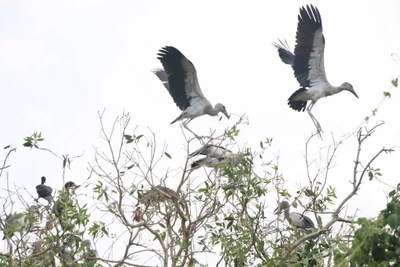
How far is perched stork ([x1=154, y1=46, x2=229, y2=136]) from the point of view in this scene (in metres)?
Answer: 10.5

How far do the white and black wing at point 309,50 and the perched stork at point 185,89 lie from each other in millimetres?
1150

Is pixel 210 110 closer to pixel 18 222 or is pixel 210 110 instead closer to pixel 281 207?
pixel 281 207

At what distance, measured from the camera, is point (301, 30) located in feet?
37.4

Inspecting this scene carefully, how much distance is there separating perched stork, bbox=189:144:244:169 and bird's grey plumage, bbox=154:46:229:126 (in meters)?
2.29

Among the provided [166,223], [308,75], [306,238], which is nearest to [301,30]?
[308,75]

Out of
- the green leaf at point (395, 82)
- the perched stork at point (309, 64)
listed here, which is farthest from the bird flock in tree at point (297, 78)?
the green leaf at point (395, 82)

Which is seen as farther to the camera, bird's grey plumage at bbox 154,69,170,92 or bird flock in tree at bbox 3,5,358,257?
bird's grey plumage at bbox 154,69,170,92

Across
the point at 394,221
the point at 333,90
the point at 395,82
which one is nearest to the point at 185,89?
the point at 333,90

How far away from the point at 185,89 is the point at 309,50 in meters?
1.73

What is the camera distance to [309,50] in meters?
11.5

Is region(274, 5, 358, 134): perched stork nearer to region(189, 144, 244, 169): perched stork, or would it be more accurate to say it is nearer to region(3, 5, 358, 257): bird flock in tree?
region(3, 5, 358, 257): bird flock in tree

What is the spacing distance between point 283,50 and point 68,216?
767cm

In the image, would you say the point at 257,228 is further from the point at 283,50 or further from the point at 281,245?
the point at 283,50

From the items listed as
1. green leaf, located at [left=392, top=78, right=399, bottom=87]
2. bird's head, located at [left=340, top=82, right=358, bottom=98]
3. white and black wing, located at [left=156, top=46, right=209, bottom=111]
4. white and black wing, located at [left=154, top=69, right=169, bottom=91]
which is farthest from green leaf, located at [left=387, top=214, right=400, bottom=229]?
white and black wing, located at [left=154, top=69, right=169, bottom=91]
